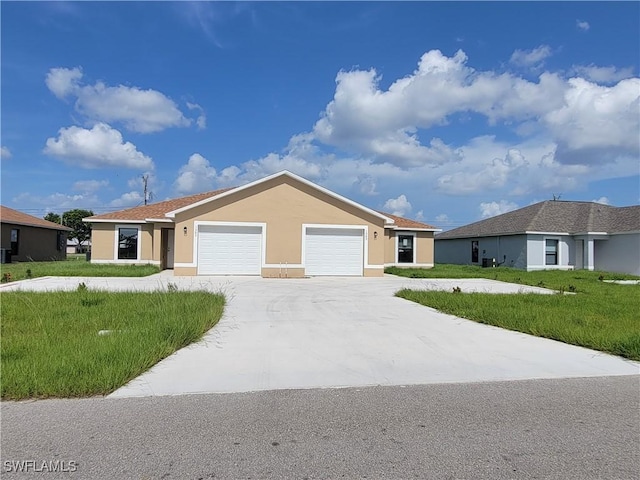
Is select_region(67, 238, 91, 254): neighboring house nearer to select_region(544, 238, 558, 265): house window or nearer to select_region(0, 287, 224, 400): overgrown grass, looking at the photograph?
select_region(544, 238, 558, 265): house window

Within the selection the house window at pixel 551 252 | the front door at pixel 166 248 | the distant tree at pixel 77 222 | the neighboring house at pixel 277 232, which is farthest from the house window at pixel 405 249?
the distant tree at pixel 77 222

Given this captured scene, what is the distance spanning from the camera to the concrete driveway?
547 cm

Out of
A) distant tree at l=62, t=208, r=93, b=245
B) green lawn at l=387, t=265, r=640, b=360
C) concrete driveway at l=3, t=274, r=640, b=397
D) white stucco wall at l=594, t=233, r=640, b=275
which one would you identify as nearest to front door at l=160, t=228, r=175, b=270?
concrete driveway at l=3, t=274, r=640, b=397

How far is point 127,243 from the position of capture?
971 inches

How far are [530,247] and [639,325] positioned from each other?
765 inches

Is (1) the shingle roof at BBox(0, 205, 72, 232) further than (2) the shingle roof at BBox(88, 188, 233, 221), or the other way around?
(1) the shingle roof at BBox(0, 205, 72, 232)

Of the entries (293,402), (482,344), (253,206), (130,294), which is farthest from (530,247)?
(293,402)

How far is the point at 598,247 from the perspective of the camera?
28.1 meters

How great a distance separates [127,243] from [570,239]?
26843 millimetres

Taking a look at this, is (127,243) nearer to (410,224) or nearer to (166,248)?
(166,248)

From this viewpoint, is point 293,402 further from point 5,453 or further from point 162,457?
point 5,453

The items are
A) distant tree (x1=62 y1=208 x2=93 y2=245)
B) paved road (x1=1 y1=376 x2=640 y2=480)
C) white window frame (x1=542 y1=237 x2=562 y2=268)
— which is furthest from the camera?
distant tree (x1=62 y1=208 x2=93 y2=245)

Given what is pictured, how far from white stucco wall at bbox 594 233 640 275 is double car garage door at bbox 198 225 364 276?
16842 millimetres

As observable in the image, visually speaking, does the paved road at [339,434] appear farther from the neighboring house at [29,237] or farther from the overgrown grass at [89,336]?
the neighboring house at [29,237]
